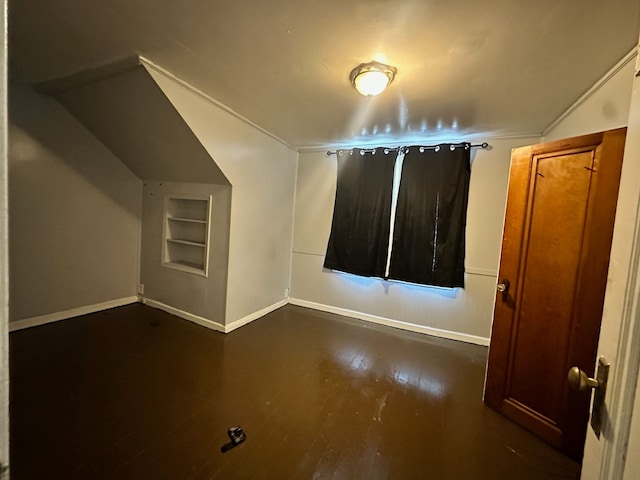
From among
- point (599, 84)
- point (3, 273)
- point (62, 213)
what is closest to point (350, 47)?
point (599, 84)

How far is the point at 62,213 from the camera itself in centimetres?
289

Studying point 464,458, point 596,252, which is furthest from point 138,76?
point 464,458

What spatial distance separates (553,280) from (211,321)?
3.10 metres

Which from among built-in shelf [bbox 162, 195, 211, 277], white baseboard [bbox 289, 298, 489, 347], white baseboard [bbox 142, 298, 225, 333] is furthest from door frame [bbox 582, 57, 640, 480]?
built-in shelf [bbox 162, 195, 211, 277]

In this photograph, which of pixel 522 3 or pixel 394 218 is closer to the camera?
pixel 522 3

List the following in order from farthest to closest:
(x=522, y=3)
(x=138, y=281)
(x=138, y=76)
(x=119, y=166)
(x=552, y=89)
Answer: (x=138, y=281) < (x=119, y=166) < (x=138, y=76) < (x=552, y=89) < (x=522, y=3)

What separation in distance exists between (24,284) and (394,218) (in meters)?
4.03

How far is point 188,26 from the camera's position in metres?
1.50

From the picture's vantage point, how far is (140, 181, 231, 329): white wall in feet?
9.78

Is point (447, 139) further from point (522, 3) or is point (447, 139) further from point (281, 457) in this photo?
point (281, 457)

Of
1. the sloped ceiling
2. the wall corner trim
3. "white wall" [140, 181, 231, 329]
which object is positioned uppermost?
the wall corner trim

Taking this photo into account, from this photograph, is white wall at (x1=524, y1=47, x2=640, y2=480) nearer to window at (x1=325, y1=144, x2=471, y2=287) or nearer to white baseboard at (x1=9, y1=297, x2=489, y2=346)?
window at (x1=325, y1=144, x2=471, y2=287)

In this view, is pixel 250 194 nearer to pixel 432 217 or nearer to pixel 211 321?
pixel 211 321

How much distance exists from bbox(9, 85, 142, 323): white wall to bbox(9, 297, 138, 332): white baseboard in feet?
0.11
